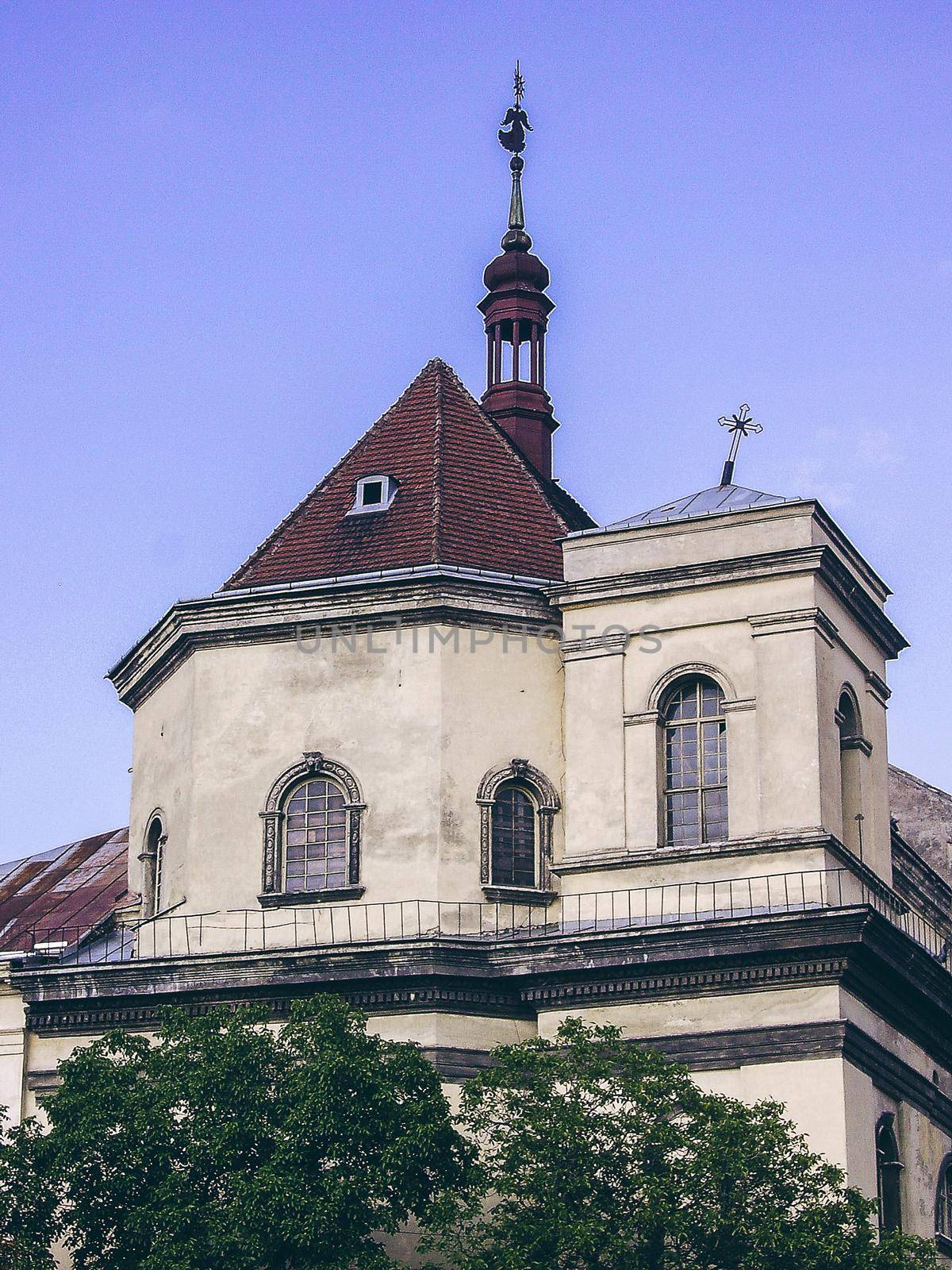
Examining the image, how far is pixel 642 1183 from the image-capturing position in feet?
88.0

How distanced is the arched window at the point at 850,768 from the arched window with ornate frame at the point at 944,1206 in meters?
5.00

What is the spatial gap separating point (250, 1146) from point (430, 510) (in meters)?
11.4

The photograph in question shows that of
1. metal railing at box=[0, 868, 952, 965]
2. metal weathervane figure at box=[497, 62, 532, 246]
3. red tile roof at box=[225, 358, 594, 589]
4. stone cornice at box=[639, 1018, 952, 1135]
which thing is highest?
metal weathervane figure at box=[497, 62, 532, 246]

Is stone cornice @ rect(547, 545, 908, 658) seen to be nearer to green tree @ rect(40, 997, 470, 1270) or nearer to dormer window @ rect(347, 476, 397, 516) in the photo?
dormer window @ rect(347, 476, 397, 516)

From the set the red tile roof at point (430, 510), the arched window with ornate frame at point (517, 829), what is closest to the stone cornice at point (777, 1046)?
the arched window with ornate frame at point (517, 829)

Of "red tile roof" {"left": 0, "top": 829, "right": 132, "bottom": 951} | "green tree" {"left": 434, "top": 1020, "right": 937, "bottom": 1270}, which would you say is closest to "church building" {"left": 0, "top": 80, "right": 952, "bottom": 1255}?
"red tile roof" {"left": 0, "top": 829, "right": 132, "bottom": 951}

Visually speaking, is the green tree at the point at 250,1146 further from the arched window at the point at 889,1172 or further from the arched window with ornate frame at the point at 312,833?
the arched window at the point at 889,1172

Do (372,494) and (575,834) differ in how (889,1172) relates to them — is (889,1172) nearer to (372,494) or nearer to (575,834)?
(575,834)

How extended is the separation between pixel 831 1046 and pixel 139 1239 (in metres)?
9.05

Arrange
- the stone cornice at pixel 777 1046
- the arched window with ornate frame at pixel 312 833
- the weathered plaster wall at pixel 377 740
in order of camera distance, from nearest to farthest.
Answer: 1. the stone cornice at pixel 777 1046
2. the weathered plaster wall at pixel 377 740
3. the arched window with ornate frame at pixel 312 833

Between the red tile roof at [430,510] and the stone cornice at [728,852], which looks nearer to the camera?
the stone cornice at [728,852]

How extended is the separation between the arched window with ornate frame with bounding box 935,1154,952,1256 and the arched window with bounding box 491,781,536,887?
752 centimetres

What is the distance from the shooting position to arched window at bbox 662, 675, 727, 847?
32.8 metres

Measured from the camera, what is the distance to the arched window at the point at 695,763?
32750mm
